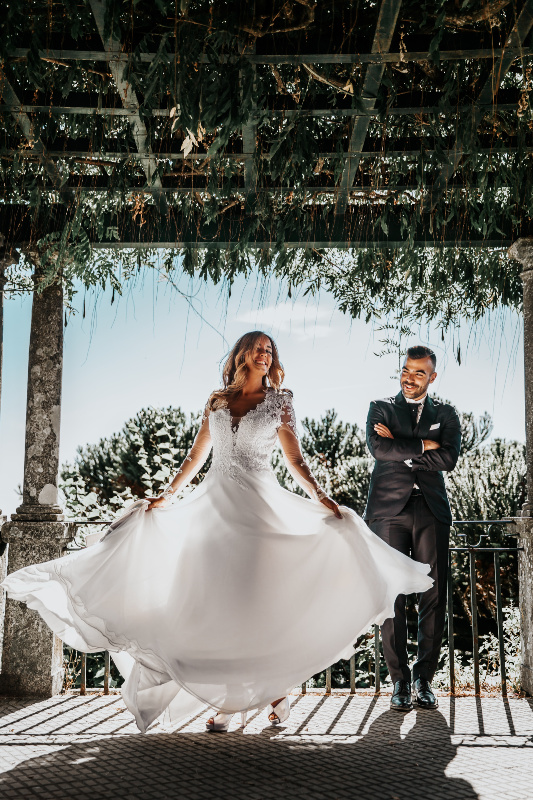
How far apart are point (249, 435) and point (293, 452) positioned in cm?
27

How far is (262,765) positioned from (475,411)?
19456mm

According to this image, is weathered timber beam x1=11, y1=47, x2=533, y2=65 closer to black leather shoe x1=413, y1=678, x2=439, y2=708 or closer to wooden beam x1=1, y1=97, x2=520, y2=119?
wooden beam x1=1, y1=97, x2=520, y2=119

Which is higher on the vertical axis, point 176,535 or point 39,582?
point 176,535

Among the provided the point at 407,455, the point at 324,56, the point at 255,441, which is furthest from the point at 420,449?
the point at 324,56

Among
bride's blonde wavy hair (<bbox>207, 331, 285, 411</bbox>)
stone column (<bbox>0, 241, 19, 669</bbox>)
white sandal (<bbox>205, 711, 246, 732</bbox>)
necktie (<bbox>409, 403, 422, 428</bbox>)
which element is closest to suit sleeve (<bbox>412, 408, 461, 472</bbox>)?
necktie (<bbox>409, 403, 422, 428</bbox>)

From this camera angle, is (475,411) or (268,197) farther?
(475,411)

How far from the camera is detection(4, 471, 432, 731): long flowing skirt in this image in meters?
3.50

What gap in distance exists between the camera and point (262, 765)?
3.43 m

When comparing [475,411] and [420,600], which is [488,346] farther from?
[475,411]

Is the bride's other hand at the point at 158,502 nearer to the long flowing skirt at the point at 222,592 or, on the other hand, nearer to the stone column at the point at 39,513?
the long flowing skirt at the point at 222,592

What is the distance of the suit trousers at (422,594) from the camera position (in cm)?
446

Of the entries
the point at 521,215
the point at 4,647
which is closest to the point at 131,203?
the point at 521,215

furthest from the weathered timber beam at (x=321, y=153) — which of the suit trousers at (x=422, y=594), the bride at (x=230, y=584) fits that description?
the suit trousers at (x=422, y=594)

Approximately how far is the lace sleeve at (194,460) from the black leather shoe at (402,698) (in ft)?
5.99
